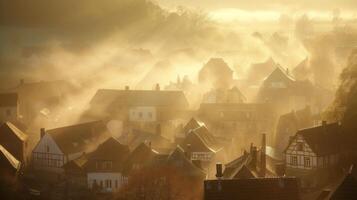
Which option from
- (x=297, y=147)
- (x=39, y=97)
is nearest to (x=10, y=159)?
(x=297, y=147)

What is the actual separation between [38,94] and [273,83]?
18582 mm

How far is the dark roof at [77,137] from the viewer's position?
33.9m

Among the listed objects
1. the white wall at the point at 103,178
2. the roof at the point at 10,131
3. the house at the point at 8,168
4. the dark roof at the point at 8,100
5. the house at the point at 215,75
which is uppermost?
the house at the point at 215,75

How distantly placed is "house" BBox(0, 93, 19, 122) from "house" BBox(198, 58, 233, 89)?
16.7 metres

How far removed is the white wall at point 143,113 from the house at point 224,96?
5.51 meters

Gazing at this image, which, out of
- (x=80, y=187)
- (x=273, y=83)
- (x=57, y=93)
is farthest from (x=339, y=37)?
(x=80, y=187)

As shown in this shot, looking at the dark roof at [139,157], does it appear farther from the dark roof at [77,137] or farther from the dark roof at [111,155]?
the dark roof at [77,137]

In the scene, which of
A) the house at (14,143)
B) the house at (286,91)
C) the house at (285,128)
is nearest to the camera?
the house at (14,143)

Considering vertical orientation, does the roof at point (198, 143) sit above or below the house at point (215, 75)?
below

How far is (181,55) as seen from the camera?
61.7 meters

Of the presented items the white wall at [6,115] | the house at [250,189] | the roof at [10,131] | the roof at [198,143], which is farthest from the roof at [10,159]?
the house at [250,189]

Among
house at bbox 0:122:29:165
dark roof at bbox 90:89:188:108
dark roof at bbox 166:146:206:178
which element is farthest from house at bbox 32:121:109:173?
dark roof at bbox 90:89:188:108

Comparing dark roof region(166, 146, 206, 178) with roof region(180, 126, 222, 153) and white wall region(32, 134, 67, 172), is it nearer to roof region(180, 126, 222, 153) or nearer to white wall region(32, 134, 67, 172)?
roof region(180, 126, 222, 153)

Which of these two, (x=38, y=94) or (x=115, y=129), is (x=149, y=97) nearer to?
(x=115, y=129)
